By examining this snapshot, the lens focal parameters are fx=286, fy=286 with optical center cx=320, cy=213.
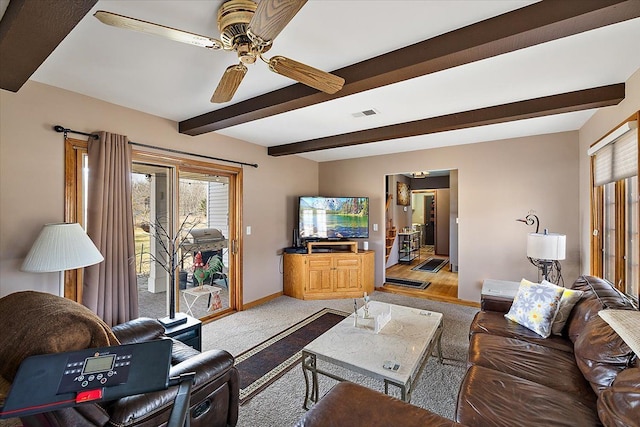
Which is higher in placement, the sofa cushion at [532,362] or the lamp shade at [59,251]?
the lamp shade at [59,251]

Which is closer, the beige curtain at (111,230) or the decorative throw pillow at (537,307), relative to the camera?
the decorative throw pillow at (537,307)

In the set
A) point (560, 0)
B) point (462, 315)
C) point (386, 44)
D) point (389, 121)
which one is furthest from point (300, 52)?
point (462, 315)

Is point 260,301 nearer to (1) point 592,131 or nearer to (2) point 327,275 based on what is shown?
(2) point 327,275

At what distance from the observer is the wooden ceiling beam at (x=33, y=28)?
1.26 metres

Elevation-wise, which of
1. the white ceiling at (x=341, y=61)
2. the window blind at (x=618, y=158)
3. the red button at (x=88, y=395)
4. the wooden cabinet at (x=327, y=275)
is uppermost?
the white ceiling at (x=341, y=61)

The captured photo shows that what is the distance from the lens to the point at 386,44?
5.79 feet

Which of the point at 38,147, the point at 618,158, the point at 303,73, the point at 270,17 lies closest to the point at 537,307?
the point at 618,158

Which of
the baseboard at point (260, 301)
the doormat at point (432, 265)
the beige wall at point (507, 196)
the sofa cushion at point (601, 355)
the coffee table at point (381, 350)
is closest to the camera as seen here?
the sofa cushion at point (601, 355)

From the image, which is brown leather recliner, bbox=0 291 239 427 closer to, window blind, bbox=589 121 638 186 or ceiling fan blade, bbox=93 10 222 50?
ceiling fan blade, bbox=93 10 222 50

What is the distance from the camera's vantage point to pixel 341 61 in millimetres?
1970

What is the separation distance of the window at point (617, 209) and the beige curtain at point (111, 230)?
429 cm

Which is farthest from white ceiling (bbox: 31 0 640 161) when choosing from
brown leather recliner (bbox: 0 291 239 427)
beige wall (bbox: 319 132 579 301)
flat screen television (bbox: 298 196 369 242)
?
flat screen television (bbox: 298 196 369 242)

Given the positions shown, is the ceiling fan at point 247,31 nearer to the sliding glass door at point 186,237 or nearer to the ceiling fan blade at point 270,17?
the ceiling fan blade at point 270,17

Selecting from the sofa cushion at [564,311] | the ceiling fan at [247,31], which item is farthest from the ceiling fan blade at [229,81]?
the sofa cushion at [564,311]
